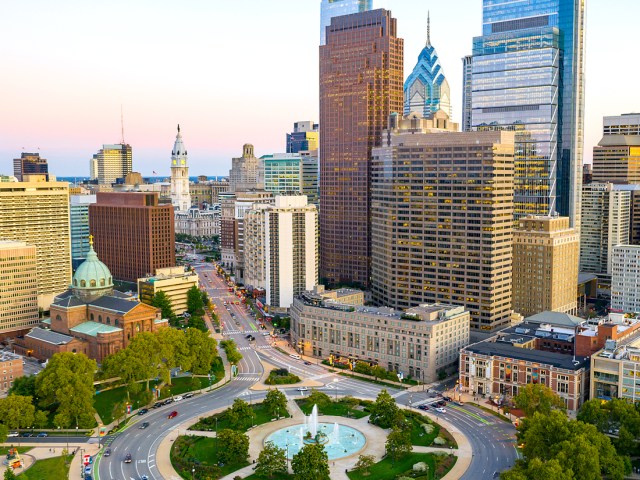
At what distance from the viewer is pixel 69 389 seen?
164750mm

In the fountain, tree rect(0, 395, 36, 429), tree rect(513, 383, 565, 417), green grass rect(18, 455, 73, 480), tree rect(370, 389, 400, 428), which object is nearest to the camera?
green grass rect(18, 455, 73, 480)

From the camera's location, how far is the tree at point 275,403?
556 feet

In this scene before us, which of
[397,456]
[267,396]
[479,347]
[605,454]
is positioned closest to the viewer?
[605,454]

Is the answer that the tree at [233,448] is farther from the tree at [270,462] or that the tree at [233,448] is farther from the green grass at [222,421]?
the green grass at [222,421]

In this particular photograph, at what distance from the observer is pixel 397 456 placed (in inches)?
5704

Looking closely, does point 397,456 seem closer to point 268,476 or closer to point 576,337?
point 268,476

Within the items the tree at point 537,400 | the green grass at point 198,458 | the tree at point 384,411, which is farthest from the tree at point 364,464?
→ the tree at point 537,400

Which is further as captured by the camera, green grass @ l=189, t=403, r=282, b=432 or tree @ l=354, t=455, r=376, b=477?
green grass @ l=189, t=403, r=282, b=432

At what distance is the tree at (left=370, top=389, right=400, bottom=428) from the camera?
527ft

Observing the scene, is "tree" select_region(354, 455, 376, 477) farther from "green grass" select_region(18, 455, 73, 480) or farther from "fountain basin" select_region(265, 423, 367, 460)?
"green grass" select_region(18, 455, 73, 480)

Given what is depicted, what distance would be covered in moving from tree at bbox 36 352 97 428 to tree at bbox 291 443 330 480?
184ft

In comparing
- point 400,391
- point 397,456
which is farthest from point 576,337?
point 397,456

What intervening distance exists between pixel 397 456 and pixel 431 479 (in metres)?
10.2

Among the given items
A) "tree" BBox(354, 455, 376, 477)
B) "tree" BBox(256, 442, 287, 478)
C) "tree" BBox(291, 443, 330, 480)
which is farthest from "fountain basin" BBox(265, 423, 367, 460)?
"tree" BBox(291, 443, 330, 480)
